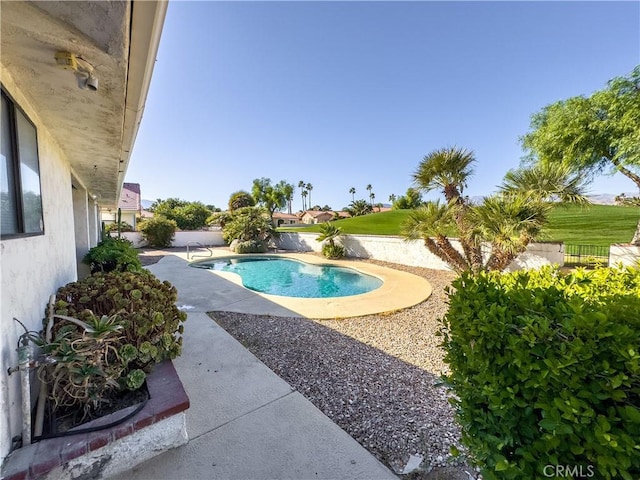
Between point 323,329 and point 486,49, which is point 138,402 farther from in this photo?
point 486,49

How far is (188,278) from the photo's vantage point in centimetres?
995

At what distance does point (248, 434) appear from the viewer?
8.22ft

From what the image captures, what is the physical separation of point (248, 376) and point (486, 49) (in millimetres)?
13664

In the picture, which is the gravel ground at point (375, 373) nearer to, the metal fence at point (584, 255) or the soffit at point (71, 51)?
the soffit at point (71, 51)

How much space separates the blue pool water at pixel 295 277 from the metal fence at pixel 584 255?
767cm

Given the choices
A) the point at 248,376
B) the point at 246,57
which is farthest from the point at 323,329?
the point at 246,57

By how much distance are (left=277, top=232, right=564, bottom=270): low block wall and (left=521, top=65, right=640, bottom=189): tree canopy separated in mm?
3275

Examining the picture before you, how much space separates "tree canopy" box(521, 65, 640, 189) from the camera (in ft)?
Result: 26.7

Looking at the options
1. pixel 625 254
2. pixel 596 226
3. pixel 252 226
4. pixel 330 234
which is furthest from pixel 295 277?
pixel 596 226

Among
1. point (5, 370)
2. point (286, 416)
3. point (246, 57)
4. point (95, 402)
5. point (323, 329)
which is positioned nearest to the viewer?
point (5, 370)

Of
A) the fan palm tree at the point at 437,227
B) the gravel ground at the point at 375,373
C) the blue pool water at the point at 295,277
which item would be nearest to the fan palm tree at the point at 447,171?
the fan palm tree at the point at 437,227

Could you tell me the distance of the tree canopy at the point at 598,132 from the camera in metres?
8.12

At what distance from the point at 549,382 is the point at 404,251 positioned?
505 inches

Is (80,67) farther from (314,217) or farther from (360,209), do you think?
(314,217)
